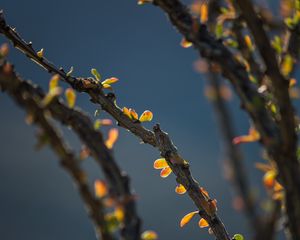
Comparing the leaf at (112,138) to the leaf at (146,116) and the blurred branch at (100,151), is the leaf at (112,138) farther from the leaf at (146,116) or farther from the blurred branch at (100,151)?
the leaf at (146,116)

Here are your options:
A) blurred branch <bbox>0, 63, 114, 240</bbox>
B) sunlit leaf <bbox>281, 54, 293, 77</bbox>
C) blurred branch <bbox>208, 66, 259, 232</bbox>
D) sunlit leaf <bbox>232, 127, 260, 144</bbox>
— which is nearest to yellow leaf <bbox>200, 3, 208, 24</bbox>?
blurred branch <bbox>208, 66, 259, 232</bbox>

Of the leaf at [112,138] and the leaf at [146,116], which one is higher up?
the leaf at [146,116]

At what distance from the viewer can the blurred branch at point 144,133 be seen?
149 centimetres

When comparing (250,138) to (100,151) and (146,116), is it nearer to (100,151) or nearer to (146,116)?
(100,151)

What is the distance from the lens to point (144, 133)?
1.61m

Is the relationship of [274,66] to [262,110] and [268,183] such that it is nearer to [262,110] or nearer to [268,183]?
[262,110]

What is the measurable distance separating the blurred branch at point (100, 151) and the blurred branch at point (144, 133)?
0.53 meters

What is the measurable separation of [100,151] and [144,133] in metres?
0.66

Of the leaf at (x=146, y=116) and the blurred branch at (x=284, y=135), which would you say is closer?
the blurred branch at (x=284, y=135)

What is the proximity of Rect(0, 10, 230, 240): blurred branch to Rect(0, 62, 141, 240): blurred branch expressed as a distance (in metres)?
0.53

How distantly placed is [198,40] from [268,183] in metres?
0.37

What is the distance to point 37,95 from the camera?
1055 millimetres

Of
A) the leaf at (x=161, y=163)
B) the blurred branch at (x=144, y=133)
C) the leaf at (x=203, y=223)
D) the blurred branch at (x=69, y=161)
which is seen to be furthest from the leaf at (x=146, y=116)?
the blurred branch at (x=69, y=161)

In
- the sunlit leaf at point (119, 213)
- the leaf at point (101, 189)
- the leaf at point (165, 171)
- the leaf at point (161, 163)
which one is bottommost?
the sunlit leaf at point (119, 213)
